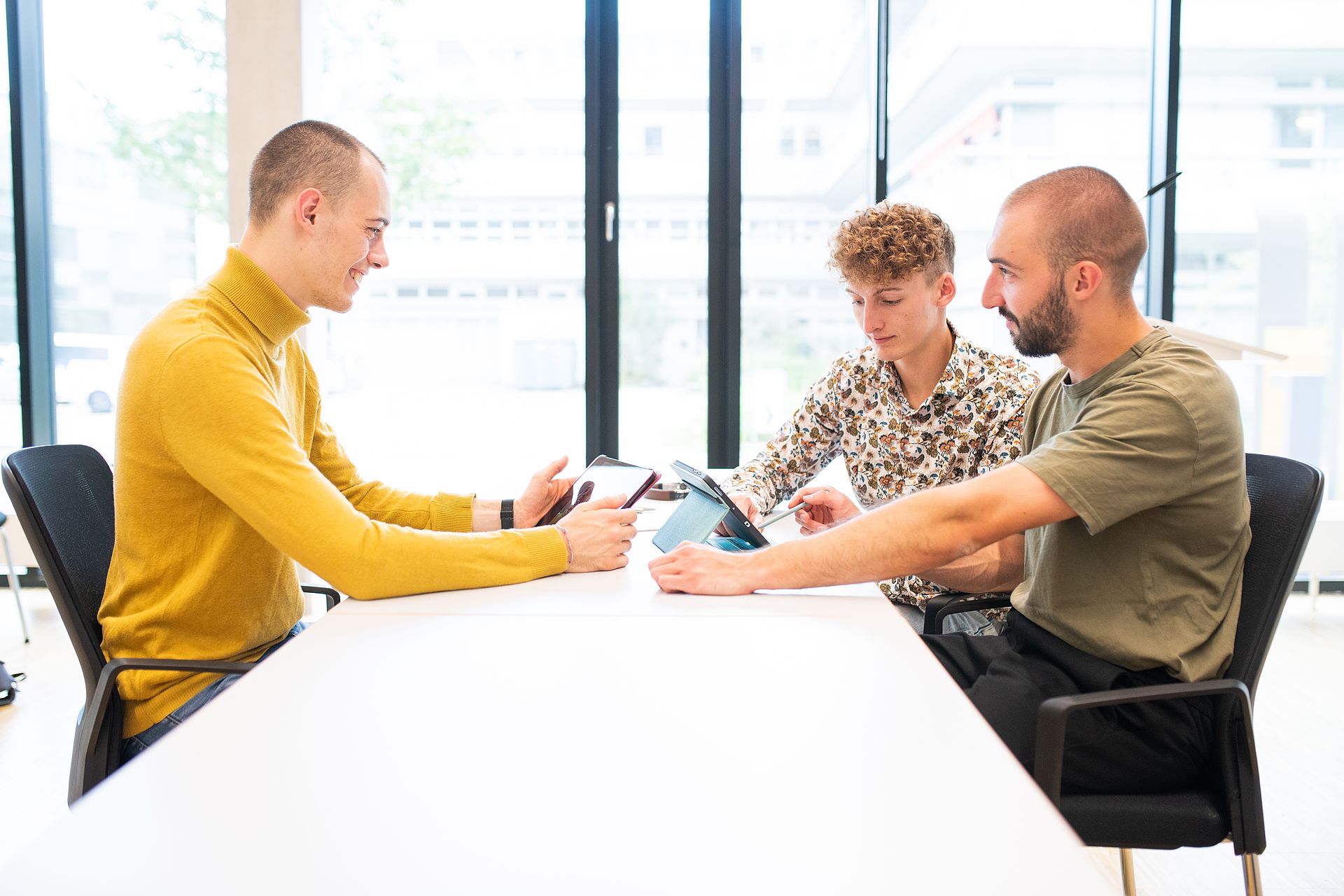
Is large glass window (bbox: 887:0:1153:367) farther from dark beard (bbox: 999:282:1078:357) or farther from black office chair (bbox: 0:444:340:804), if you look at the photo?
black office chair (bbox: 0:444:340:804)

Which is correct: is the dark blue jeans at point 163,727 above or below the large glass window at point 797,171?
below

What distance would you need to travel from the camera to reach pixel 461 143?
4.23 metres

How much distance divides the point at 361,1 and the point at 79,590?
349 cm

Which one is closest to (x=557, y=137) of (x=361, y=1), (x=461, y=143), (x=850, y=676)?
(x=461, y=143)

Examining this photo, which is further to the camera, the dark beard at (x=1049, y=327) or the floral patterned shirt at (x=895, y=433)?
the floral patterned shirt at (x=895, y=433)

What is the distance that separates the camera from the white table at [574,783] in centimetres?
71

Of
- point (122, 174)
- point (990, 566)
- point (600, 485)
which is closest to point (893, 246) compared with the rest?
point (990, 566)

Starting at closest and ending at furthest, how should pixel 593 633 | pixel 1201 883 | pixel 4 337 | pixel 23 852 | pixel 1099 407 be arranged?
pixel 23 852 → pixel 593 633 → pixel 1099 407 → pixel 1201 883 → pixel 4 337

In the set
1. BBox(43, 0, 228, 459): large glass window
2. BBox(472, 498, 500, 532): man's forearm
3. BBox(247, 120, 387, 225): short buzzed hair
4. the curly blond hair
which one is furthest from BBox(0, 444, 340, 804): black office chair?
BBox(43, 0, 228, 459): large glass window

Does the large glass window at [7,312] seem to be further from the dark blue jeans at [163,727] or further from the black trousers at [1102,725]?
the black trousers at [1102,725]

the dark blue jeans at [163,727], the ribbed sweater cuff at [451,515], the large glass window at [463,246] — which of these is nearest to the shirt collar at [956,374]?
the ribbed sweater cuff at [451,515]

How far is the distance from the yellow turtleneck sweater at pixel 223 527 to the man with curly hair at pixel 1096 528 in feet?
1.32

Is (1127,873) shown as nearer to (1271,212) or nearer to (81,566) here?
(81,566)

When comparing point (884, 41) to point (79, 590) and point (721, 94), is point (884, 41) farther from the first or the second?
point (79, 590)
